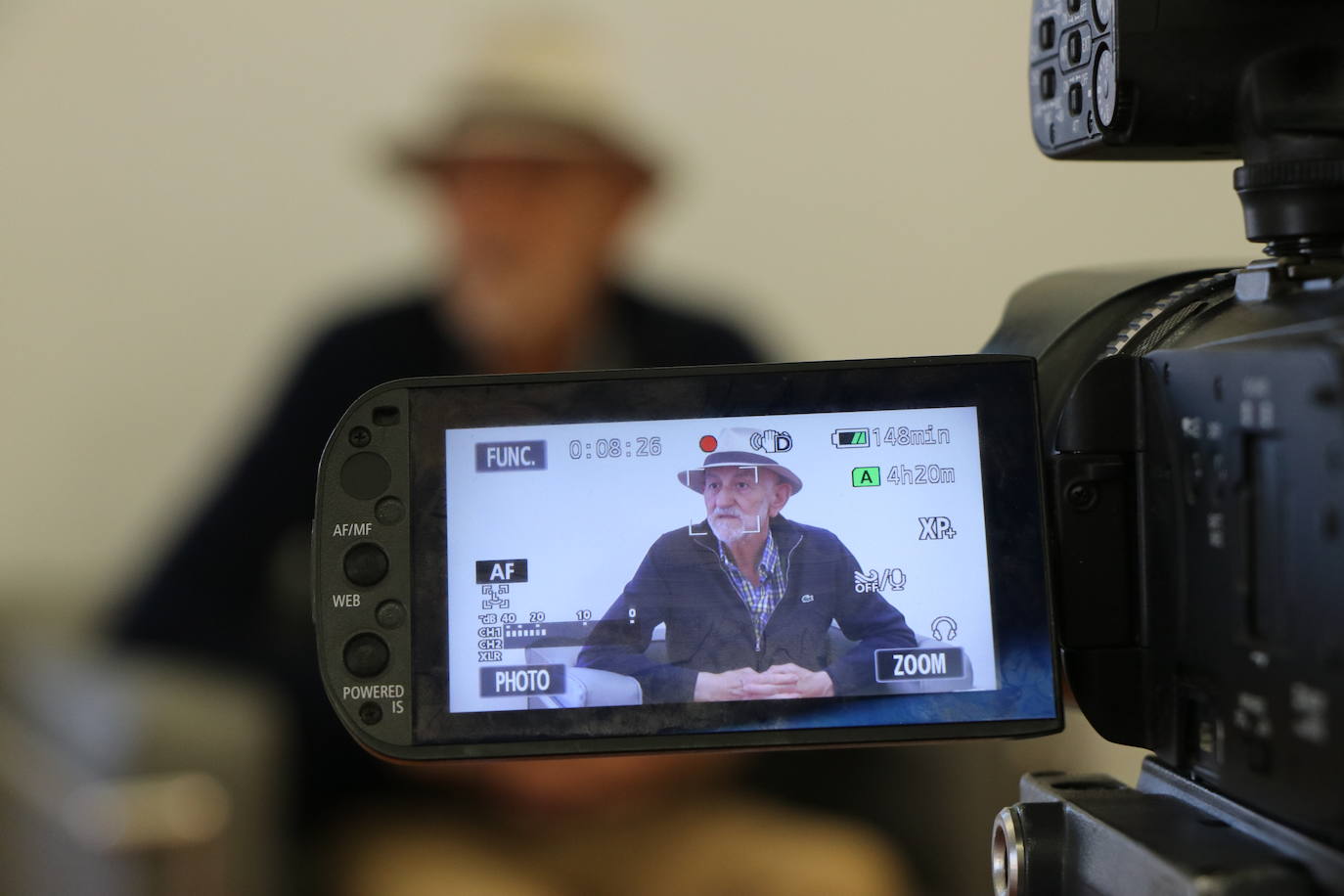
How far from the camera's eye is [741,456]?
67 cm

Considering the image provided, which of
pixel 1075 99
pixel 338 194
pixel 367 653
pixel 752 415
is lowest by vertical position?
pixel 367 653

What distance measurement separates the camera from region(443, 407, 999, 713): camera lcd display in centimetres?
65

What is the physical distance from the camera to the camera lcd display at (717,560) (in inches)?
25.6

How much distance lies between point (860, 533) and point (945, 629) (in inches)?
2.4

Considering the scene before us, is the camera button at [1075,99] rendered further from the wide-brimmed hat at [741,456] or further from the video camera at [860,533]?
the wide-brimmed hat at [741,456]

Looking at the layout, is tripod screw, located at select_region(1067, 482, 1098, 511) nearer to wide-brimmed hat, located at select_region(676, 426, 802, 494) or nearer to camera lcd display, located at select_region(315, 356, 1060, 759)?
camera lcd display, located at select_region(315, 356, 1060, 759)

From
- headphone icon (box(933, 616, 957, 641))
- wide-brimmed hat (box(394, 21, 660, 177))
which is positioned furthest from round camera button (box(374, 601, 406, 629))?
wide-brimmed hat (box(394, 21, 660, 177))

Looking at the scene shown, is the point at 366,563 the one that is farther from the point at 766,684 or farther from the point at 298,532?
the point at 298,532

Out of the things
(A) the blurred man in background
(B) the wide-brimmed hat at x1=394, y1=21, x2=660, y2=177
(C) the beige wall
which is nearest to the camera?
(A) the blurred man in background

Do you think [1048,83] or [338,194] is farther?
[338,194]

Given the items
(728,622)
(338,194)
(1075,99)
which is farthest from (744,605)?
(338,194)

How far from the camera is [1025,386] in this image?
2.17 ft

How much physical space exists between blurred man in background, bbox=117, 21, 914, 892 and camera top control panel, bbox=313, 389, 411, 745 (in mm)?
1308

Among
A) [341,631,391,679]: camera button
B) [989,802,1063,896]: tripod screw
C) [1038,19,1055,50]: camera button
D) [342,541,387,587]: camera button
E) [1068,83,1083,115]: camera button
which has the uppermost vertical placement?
[1038,19,1055,50]: camera button
